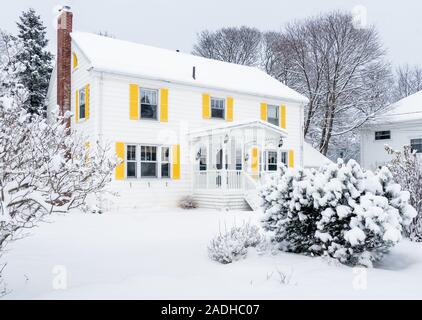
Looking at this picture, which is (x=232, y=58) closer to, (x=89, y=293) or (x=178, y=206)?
(x=178, y=206)

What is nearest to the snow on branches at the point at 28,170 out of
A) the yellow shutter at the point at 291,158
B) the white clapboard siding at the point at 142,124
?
the white clapboard siding at the point at 142,124

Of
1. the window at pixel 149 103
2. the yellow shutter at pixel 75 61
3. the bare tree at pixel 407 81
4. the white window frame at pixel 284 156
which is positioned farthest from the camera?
the bare tree at pixel 407 81

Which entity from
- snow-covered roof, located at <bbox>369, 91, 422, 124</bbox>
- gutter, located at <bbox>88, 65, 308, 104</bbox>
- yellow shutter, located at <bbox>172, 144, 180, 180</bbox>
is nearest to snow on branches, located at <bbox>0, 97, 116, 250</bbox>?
gutter, located at <bbox>88, 65, 308, 104</bbox>

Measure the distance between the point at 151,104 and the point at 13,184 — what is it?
486 inches

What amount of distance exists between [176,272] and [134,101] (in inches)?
452

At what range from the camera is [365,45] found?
88.1ft

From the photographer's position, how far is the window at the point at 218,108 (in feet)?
60.6

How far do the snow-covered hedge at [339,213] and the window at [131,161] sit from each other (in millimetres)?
9641

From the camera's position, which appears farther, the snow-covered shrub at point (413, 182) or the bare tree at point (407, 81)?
the bare tree at point (407, 81)

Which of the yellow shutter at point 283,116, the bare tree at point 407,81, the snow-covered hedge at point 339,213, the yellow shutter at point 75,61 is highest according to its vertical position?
the bare tree at point 407,81

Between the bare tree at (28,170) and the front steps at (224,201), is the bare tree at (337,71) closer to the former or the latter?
the front steps at (224,201)

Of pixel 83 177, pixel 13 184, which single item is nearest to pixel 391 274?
pixel 83 177

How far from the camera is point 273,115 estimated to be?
20.5m
